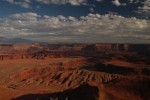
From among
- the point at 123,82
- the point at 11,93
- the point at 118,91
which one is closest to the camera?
the point at 118,91

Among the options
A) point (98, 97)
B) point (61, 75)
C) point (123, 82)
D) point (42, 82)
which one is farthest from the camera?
point (61, 75)

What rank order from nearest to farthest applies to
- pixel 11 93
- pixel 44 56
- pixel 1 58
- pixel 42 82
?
pixel 11 93 → pixel 42 82 → pixel 1 58 → pixel 44 56

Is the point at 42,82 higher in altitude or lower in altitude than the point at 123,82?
lower

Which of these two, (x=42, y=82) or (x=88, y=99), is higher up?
(x=88, y=99)

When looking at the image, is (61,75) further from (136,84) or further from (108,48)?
(108,48)

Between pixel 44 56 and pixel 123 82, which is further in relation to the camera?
pixel 44 56

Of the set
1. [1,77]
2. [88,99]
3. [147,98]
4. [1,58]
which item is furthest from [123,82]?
[1,58]

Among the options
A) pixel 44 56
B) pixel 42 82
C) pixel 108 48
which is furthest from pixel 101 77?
pixel 108 48

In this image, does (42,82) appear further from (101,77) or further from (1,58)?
(1,58)

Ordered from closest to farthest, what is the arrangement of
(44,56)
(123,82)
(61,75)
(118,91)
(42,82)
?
(118,91)
(123,82)
(42,82)
(61,75)
(44,56)
